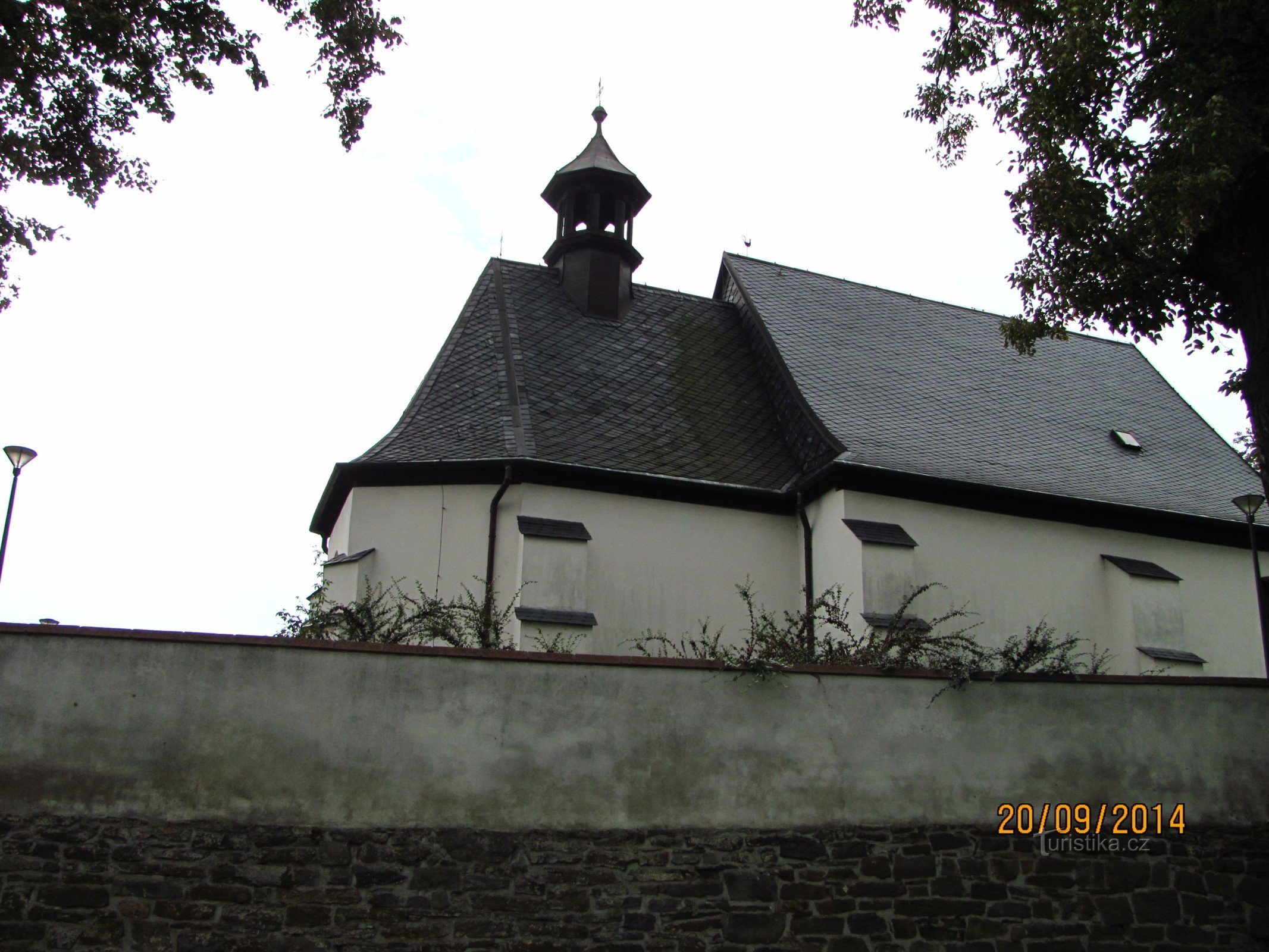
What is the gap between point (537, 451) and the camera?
41.6 feet

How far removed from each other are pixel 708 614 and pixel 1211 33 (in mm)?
7437

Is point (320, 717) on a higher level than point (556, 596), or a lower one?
lower

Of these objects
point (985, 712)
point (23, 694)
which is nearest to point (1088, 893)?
point (985, 712)

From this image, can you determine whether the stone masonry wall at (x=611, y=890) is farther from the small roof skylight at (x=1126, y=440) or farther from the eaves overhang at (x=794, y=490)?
the small roof skylight at (x=1126, y=440)

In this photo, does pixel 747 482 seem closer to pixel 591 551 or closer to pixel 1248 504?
pixel 591 551

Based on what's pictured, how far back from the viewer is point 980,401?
1617 centimetres

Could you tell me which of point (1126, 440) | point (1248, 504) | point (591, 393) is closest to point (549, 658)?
point (591, 393)

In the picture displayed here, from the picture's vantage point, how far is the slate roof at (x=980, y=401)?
46.9 ft

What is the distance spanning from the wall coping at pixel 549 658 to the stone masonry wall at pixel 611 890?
3.36ft

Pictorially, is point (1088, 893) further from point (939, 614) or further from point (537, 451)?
point (537, 451)

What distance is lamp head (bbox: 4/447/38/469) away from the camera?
1212 cm
